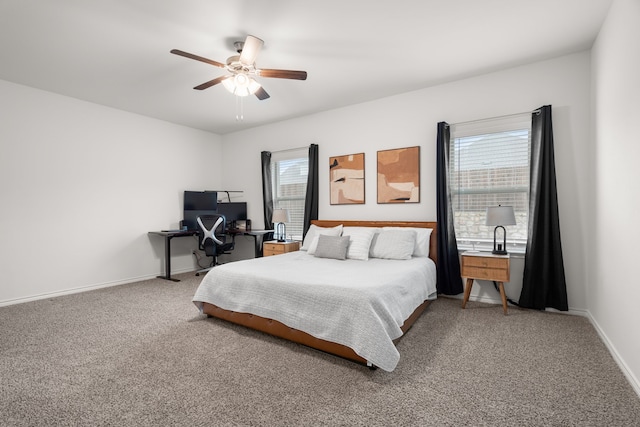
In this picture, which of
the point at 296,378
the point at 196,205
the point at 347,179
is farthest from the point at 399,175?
the point at 196,205

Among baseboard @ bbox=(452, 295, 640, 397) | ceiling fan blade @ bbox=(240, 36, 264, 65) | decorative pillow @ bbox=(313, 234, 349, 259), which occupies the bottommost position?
baseboard @ bbox=(452, 295, 640, 397)

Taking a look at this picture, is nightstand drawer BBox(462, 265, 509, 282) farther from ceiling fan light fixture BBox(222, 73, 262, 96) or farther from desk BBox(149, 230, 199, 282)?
desk BBox(149, 230, 199, 282)

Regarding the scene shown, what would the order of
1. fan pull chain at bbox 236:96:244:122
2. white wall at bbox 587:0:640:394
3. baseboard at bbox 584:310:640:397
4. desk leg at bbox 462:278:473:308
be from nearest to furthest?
1. baseboard at bbox 584:310:640:397
2. white wall at bbox 587:0:640:394
3. desk leg at bbox 462:278:473:308
4. fan pull chain at bbox 236:96:244:122

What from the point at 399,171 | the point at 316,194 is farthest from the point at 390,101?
the point at 316,194

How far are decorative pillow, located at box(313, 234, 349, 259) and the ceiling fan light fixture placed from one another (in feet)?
6.32

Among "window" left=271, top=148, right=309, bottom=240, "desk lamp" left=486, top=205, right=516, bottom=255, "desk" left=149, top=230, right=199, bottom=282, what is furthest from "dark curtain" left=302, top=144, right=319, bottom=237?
"desk lamp" left=486, top=205, right=516, bottom=255

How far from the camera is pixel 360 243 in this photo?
3.84 m

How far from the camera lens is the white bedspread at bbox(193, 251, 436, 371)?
6.98 feet

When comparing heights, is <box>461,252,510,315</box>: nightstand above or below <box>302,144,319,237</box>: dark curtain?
below

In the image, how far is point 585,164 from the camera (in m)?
3.22

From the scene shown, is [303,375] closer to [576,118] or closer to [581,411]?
[581,411]

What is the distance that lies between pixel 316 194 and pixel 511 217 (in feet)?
9.12

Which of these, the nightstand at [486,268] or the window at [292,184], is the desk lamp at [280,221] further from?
the nightstand at [486,268]

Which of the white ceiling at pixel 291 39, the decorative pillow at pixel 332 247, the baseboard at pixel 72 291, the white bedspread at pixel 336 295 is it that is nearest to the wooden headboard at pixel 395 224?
the white bedspread at pixel 336 295
